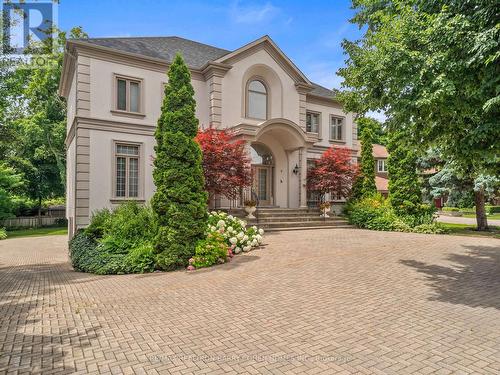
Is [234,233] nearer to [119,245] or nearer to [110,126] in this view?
[119,245]

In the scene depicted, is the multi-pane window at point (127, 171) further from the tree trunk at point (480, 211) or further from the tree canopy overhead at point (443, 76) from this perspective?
the tree trunk at point (480, 211)

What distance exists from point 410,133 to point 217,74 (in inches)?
420

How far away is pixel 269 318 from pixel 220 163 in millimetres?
8250

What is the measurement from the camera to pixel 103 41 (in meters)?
14.0

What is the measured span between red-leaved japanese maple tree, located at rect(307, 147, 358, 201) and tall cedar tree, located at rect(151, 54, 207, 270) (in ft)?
30.6

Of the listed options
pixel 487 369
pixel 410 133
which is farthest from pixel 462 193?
pixel 487 369

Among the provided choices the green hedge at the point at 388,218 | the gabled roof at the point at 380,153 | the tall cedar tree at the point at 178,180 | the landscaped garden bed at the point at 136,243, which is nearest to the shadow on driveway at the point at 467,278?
the landscaped garden bed at the point at 136,243

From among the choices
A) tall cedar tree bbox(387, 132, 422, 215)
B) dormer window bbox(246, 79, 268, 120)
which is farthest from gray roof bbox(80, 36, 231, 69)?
tall cedar tree bbox(387, 132, 422, 215)

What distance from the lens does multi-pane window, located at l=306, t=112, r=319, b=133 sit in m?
19.6

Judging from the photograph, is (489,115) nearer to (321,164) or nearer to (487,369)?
(487,369)

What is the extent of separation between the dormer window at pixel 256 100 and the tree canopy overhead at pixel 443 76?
10561 mm

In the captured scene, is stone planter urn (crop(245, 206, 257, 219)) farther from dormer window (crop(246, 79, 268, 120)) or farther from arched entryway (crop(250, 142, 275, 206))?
dormer window (crop(246, 79, 268, 120))

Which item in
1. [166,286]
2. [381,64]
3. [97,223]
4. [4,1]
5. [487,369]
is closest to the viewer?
[487,369]

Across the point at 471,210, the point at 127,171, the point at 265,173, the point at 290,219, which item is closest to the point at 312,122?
the point at 265,173
